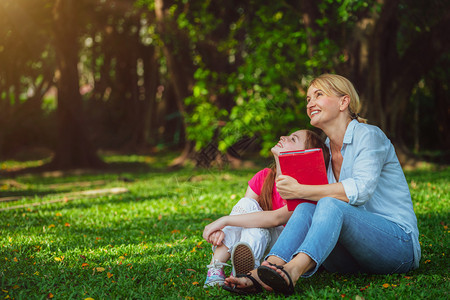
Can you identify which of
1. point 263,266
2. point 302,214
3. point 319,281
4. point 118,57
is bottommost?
point 319,281

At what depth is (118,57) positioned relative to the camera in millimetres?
22938

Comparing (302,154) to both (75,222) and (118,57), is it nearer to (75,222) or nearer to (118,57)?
(75,222)

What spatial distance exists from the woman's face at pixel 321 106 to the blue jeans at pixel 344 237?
0.61 meters

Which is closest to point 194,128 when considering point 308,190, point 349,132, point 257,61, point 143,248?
point 257,61

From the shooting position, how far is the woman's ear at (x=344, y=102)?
3375 millimetres

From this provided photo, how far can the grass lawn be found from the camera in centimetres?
332

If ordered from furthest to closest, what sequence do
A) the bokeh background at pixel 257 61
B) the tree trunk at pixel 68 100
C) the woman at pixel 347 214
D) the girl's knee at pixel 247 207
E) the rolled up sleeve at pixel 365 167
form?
1. the tree trunk at pixel 68 100
2. the bokeh background at pixel 257 61
3. the girl's knee at pixel 247 207
4. the rolled up sleeve at pixel 365 167
5. the woman at pixel 347 214

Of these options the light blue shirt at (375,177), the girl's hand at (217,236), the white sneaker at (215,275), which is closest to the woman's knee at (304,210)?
the light blue shirt at (375,177)

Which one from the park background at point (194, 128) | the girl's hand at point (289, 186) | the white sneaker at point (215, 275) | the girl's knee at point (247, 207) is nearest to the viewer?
the girl's hand at point (289, 186)

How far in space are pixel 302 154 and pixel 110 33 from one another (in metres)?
19.4

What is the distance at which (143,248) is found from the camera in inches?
185

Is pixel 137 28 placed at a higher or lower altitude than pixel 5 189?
higher

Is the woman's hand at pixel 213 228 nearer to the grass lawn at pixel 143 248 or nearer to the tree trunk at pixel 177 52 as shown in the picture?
the grass lawn at pixel 143 248

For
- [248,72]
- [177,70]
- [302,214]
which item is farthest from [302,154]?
[177,70]
